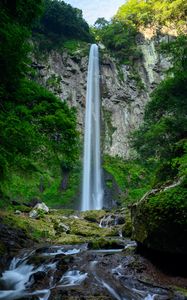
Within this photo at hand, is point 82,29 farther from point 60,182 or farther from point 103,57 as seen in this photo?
point 60,182

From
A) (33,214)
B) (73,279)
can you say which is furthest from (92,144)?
(73,279)

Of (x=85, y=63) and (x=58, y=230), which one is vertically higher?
(x=85, y=63)

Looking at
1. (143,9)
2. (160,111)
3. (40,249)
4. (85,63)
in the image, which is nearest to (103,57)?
(85,63)

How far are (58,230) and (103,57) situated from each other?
37.1 meters

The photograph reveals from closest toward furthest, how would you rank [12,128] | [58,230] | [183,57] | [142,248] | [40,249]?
[12,128]
[142,248]
[40,249]
[58,230]
[183,57]

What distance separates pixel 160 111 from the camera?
18250 millimetres

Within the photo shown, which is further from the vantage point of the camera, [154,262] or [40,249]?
[40,249]

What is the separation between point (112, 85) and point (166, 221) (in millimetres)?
39881

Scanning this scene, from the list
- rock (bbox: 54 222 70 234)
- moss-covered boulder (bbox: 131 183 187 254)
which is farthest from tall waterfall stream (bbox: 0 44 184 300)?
rock (bbox: 54 222 70 234)

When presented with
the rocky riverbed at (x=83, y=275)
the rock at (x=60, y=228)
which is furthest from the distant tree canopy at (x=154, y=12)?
the rocky riverbed at (x=83, y=275)

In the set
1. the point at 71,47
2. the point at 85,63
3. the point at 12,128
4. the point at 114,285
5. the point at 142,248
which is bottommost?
the point at 114,285

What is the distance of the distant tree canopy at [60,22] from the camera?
150 feet

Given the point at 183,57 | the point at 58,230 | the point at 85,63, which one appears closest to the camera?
the point at 58,230

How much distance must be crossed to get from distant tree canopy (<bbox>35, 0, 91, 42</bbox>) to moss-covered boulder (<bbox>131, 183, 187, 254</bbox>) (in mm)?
43370
